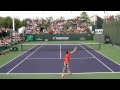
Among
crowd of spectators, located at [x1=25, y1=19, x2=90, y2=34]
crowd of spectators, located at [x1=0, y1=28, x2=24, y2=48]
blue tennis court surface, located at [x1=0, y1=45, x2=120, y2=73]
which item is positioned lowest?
blue tennis court surface, located at [x1=0, y1=45, x2=120, y2=73]

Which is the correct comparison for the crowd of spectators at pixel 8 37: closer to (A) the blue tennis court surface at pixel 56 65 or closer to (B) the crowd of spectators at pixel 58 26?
(B) the crowd of spectators at pixel 58 26

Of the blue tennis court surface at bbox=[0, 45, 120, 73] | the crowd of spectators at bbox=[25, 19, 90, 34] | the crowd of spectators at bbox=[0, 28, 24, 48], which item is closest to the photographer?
the blue tennis court surface at bbox=[0, 45, 120, 73]

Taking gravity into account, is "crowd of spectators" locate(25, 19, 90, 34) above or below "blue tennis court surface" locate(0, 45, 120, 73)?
above

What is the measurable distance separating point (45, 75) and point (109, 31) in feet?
82.1

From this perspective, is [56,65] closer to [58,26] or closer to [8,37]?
[8,37]

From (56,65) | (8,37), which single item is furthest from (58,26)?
(56,65)

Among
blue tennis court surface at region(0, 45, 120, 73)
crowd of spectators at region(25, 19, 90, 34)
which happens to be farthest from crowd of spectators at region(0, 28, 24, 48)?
blue tennis court surface at region(0, 45, 120, 73)

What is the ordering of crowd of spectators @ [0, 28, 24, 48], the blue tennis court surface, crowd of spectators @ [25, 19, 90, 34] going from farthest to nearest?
crowd of spectators @ [25, 19, 90, 34], crowd of spectators @ [0, 28, 24, 48], the blue tennis court surface

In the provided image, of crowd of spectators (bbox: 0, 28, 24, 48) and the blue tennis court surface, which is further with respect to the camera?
crowd of spectators (bbox: 0, 28, 24, 48)

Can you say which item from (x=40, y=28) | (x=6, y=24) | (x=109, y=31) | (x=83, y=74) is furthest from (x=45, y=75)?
(x=6, y=24)

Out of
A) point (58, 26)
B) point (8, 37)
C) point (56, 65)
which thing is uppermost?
point (58, 26)

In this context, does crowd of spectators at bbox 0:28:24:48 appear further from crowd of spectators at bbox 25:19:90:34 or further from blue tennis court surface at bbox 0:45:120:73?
blue tennis court surface at bbox 0:45:120:73
